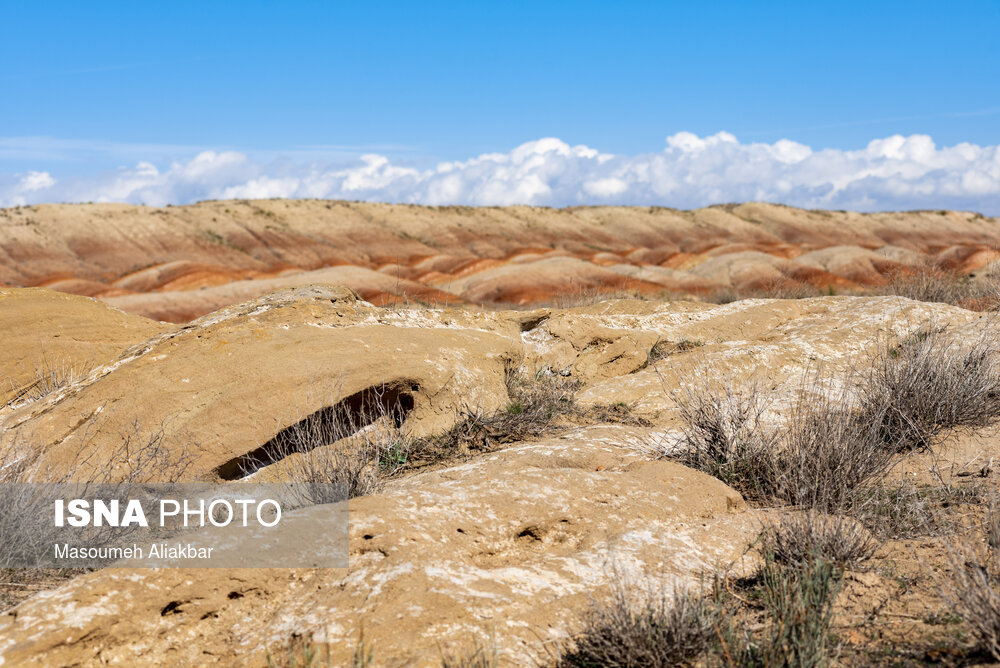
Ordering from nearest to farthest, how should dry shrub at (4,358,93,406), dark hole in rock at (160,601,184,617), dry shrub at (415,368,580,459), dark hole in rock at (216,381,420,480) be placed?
dark hole in rock at (160,601,184,617) < dark hole in rock at (216,381,420,480) < dry shrub at (415,368,580,459) < dry shrub at (4,358,93,406)

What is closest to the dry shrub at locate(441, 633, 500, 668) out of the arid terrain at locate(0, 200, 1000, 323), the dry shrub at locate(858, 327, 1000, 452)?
the dry shrub at locate(858, 327, 1000, 452)

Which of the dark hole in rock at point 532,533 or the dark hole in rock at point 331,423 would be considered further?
the dark hole in rock at point 331,423

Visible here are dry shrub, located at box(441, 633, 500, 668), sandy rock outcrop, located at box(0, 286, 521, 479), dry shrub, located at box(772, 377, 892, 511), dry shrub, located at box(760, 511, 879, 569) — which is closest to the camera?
dry shrub, located at box(441, 633, 500, 668)

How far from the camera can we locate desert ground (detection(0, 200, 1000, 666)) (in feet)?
9.28

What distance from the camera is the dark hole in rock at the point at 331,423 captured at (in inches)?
206

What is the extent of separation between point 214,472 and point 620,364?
13.7 feet

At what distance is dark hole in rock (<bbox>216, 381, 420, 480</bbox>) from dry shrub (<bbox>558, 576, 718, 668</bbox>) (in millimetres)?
2524

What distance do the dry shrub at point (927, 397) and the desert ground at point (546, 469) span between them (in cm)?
2

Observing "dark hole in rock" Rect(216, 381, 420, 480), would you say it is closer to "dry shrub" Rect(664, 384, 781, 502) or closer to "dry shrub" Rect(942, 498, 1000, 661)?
"dry shrub" Rect(664, 384, 781, 502)

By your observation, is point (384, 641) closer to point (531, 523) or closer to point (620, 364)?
point (531, 523)

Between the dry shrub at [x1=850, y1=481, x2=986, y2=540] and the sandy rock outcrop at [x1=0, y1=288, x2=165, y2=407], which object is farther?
the sandy rock outcrop at [x1=0, y1=288, x2=165, y2=407]

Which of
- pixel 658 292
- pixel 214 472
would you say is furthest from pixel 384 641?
pixel 658 292

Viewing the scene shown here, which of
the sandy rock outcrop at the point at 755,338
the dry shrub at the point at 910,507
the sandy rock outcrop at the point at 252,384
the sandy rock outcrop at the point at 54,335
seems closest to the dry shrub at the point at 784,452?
the dry shrub at the point at 910,507

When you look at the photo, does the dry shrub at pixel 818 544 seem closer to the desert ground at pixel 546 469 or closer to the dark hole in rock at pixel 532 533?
the desert ground at pixel 546 469
